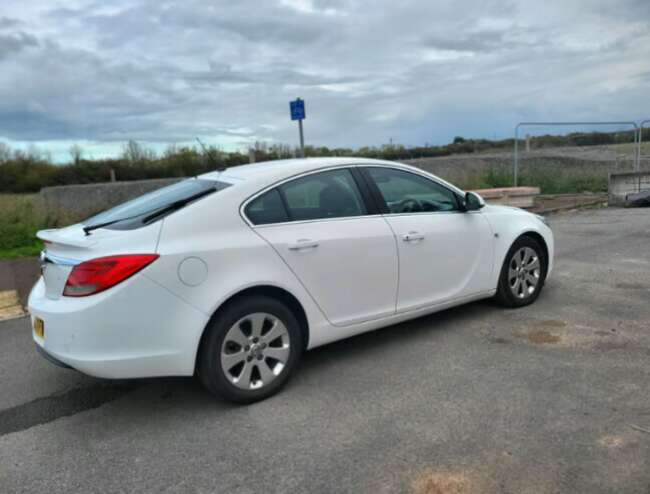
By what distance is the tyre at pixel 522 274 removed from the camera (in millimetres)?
5234

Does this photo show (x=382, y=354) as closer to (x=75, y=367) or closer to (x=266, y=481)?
(x=266, y=481)

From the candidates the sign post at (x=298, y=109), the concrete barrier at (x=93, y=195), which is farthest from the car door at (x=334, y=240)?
the concrete barrier at (x=93, y=195)

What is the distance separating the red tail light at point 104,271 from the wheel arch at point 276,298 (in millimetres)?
517

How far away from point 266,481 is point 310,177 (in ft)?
7.11

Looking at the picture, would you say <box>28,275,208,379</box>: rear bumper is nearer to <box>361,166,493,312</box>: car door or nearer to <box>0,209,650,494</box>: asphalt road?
<box>0,209,650,494</box>: asphalt road

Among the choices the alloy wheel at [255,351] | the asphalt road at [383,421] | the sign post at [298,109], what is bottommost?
the asphalt road at [383,421]

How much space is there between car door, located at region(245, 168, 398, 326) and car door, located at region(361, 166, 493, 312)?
146mm

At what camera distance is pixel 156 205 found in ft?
12.7

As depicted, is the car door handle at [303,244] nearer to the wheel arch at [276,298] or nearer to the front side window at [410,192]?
the wheel arch at [276,298]

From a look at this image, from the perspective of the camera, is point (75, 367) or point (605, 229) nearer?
point (75, 367)

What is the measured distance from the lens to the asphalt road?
2.79 metres

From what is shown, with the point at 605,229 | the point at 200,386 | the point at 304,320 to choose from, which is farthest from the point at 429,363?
the point at 605,229

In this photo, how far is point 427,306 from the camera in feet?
15.2

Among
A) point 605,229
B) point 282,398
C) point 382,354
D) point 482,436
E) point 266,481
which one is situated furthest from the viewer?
point 605,229
